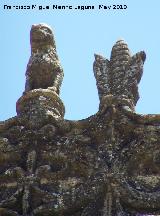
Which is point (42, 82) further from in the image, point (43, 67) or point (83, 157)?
point (83, 157)

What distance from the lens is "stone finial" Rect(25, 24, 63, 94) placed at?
8.22 meters

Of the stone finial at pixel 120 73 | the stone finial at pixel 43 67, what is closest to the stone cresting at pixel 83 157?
the stone finial at pixel 120 73

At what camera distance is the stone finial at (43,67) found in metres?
8.22

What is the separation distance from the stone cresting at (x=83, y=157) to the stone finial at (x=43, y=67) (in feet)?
1.59

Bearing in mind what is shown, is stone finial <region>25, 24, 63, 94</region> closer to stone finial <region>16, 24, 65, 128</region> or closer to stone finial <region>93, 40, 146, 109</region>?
stone finial <region>16, 24, 65, 128</region>

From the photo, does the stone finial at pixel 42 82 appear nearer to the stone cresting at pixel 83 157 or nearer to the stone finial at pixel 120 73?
the stone cresting at pixel 83 157

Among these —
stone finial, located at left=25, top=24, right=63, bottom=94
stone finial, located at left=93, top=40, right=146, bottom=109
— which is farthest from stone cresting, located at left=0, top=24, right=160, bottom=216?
stone finial, located at left=25, top=24, right=63, bottom=94

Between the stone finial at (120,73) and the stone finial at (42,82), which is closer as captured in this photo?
the stone finial at (42,82)

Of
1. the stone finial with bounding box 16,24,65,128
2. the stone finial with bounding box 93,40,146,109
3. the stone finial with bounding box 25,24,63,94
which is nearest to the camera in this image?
the stone finial with bounding box 16,24,65,128

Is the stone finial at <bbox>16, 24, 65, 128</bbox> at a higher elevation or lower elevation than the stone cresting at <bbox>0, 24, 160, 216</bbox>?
higher

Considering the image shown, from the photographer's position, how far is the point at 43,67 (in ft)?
27.3

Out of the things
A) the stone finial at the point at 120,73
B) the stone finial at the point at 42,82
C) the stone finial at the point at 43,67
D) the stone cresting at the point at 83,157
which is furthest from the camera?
the stone finial at the point at 43,67

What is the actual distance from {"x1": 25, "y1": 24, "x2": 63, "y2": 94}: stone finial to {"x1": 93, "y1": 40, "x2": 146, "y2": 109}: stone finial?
0.57m

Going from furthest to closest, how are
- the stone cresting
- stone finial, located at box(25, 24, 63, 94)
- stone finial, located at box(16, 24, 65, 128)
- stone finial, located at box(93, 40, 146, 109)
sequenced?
stone finial, located at box(25, 24, 63, 94) < stone finial, located at box(93, 40, 146, 109) < stone finial, located at box(16, 24, 65, 128) < the stone cresting
